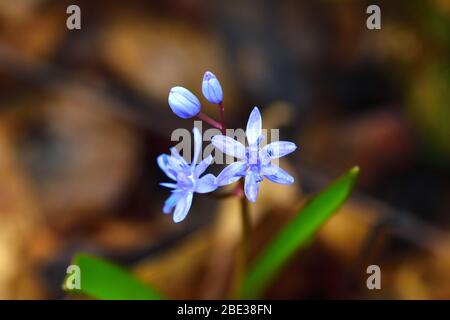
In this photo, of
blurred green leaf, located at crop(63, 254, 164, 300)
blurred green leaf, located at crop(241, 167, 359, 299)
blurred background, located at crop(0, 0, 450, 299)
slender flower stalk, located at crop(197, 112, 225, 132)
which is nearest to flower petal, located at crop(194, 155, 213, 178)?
slender flower stalk, located at crop(197, 112, 225, 132)

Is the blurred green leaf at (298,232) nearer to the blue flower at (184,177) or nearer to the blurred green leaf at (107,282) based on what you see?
the blurred green leaf at (107,282)

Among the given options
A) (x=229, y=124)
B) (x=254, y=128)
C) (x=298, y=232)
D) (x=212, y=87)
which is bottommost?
(x=298, y=232)

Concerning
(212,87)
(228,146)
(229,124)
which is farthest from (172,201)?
(229,124)

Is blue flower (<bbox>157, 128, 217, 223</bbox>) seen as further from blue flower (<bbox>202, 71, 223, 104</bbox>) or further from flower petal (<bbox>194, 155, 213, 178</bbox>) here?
blue flower (<bbox>202, 71, 223, 104</bbox>)

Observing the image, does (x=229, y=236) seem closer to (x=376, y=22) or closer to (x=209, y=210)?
(x=209, y=210)

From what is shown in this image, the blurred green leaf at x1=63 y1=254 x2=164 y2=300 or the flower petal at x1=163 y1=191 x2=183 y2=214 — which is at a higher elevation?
the flower petal at x1=163 y1=191 x2=183 y2=214

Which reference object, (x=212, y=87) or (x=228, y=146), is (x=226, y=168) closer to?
(x=228, y=146)
